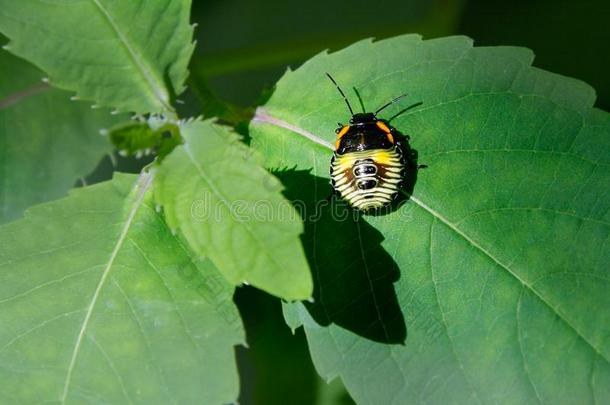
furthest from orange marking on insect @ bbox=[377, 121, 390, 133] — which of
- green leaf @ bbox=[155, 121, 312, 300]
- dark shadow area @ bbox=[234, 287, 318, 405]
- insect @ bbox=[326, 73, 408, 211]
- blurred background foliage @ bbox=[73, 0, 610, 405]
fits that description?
dark shadow area @ bbox=[234, 287, 318, 405]

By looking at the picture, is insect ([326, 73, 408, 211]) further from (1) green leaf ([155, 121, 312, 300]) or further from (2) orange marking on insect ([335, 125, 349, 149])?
(1) green leaf ([155, 121, 312, 300])

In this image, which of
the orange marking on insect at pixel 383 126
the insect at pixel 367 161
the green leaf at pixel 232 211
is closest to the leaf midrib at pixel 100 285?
the green leaf at pixel 232 211

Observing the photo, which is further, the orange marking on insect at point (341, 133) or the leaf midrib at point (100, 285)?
the orange marking on insect at point (341, 133)

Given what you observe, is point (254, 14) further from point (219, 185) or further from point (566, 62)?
point (219, 185)

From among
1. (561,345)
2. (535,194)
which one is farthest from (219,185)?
(561,345)

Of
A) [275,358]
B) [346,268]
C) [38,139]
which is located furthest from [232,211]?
[275,358]

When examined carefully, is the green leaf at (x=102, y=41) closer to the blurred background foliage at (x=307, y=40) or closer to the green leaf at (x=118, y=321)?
the green leaf at (x=118, y=321)
